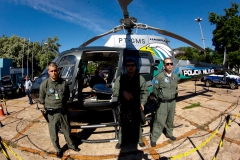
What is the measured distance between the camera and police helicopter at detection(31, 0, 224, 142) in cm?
418

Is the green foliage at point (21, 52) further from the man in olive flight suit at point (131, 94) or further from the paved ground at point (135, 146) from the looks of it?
the man in olive flight suit at point (131, 94)

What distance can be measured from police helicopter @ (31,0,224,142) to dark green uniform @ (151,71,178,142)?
3.09 feet

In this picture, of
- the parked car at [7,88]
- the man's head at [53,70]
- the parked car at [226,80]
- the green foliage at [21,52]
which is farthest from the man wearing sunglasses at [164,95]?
the green foliage at [21,52]

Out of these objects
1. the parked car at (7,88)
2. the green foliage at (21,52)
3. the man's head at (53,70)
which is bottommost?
the parked car at (7,88)

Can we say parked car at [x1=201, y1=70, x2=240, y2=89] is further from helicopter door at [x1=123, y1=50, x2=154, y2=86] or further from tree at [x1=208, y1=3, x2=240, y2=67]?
helicopter door at [x1=123, y1=50, x2=154, y2=86]

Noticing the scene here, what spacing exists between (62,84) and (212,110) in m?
5.61

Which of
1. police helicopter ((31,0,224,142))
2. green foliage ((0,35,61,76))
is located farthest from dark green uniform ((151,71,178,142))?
green foliage ((0,35,61,76))

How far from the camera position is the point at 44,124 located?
5.28m

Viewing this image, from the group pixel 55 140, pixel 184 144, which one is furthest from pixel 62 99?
pixel 184 144

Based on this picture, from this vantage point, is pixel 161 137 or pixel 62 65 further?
pixel 62 65

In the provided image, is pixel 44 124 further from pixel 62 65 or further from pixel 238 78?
pixel 238 78

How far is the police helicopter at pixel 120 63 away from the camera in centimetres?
418

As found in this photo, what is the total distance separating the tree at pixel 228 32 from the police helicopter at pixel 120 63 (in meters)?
13.7

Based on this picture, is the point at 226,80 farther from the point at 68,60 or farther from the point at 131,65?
the point at 68,60
